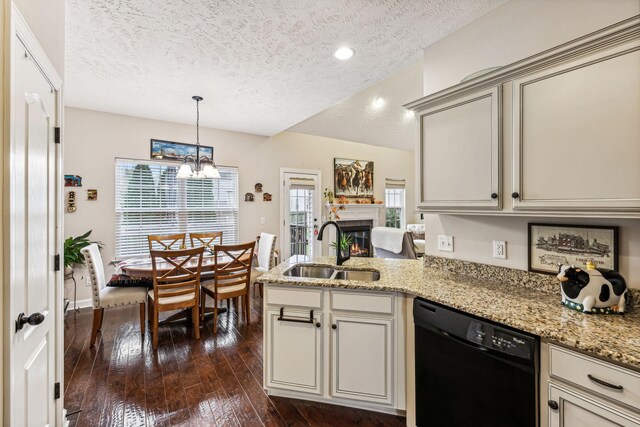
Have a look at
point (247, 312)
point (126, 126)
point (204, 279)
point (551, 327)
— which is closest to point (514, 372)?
point (551, 327)

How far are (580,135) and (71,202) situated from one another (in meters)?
5.03

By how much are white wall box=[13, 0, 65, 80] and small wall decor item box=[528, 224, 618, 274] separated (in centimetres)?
266

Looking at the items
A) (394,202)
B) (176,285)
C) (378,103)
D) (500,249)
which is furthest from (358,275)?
(394,202)

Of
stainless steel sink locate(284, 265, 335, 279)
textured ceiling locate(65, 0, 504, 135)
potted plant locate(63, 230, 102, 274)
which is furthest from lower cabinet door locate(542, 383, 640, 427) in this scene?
potted plant locate(63, 230, 102, 274)

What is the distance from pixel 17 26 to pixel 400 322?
2200 mm

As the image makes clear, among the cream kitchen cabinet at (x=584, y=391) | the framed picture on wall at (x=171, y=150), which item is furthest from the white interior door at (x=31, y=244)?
the framed picture on wall at (x=171, y=150)

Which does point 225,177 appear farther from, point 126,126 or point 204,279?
point 204,279

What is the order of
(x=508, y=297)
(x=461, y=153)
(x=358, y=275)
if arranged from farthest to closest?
(x=358, y=275) < (x=461, y=153) < (x=508, y=297)

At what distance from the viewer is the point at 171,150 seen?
14.6 ft

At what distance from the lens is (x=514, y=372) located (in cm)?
127

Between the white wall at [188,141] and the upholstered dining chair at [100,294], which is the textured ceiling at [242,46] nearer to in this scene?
the white wall at [188,141]

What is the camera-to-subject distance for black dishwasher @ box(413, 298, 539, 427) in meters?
1.24

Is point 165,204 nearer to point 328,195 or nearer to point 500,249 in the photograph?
point 328,195

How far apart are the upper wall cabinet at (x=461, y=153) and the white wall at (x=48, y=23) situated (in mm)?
2074
